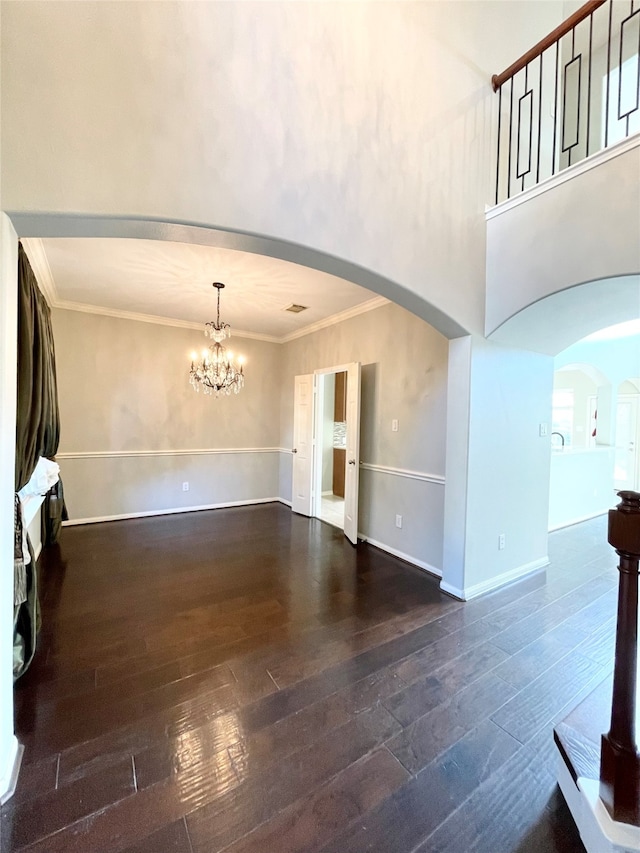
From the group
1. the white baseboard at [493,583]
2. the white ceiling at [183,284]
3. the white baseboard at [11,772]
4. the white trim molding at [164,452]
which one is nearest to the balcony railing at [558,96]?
the white ceiling at [183,284]

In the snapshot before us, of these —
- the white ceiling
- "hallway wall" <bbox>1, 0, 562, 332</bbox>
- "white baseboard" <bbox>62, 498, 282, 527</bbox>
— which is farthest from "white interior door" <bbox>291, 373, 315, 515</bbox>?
"hallway wall" <bbox>1, 0, 562, 332</bbox>

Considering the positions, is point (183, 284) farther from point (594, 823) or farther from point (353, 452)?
point (594, 823)

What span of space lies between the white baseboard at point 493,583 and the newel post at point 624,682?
1.53 meters

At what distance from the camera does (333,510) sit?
18.2 ft

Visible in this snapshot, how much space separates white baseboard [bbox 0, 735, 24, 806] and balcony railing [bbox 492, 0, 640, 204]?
4.30 m

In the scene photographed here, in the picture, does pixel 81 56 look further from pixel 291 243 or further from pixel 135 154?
pixel 291 243

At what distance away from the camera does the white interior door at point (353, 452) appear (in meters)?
3.94

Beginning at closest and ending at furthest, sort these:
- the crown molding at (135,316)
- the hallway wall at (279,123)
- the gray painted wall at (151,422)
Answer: the hallway wall at (279,123) → the crown molding at (135,316) → the gray painted wall at (151,422)

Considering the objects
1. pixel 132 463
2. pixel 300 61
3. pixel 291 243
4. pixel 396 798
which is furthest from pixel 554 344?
pixel 132 463

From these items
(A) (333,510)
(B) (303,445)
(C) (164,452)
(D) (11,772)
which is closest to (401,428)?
(B) (303,445)

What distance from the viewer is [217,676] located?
1924mm

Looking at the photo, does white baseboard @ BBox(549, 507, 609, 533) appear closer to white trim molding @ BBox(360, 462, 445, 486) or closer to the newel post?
white trim molding @ BBox(360, 462, 445, 486)

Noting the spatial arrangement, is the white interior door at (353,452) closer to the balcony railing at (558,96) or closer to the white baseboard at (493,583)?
the white baseboard at (493,583)

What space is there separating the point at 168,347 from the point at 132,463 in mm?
1700
